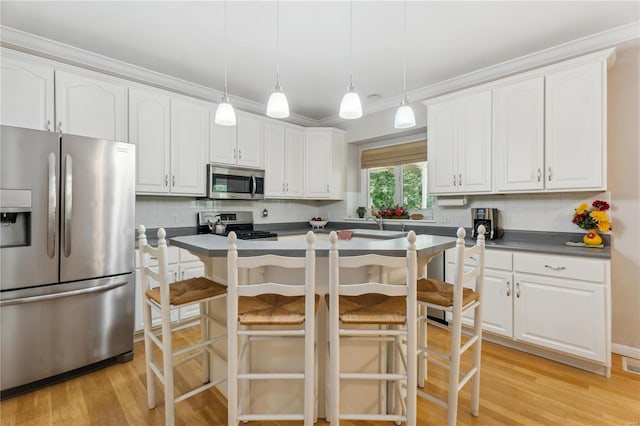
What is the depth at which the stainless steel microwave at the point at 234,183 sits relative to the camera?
3582mm

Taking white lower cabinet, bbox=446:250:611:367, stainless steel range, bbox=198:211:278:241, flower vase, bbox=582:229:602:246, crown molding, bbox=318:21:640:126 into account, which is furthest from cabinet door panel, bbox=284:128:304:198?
flower vase, bbox=582:229:602:246

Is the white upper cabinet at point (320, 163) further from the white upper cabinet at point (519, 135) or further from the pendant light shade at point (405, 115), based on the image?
the pendant light shade at point (405, 115)

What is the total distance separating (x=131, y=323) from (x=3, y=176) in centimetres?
134

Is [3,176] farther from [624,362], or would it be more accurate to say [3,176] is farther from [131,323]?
[624,362]

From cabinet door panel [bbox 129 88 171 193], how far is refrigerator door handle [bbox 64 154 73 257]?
2.61 ft

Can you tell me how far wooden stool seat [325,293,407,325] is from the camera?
1.49 m

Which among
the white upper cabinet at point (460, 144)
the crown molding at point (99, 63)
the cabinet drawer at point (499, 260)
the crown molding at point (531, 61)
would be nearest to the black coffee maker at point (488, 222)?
the white upper cabinet at point (460, 144)

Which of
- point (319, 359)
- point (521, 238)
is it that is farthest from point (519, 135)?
point (319, 359)

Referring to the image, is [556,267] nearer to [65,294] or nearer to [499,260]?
[499,260]

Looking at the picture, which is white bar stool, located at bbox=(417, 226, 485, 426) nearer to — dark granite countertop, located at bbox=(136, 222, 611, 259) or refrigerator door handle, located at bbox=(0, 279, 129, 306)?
dark granite countertop, located at bbox=(136, 222, 611, 259)

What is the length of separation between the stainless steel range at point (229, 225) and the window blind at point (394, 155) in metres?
1.84

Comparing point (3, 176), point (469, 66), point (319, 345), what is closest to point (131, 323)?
point (3, 176)

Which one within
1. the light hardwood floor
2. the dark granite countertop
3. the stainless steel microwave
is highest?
the stainless steel microwave

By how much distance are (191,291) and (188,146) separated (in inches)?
81.0
